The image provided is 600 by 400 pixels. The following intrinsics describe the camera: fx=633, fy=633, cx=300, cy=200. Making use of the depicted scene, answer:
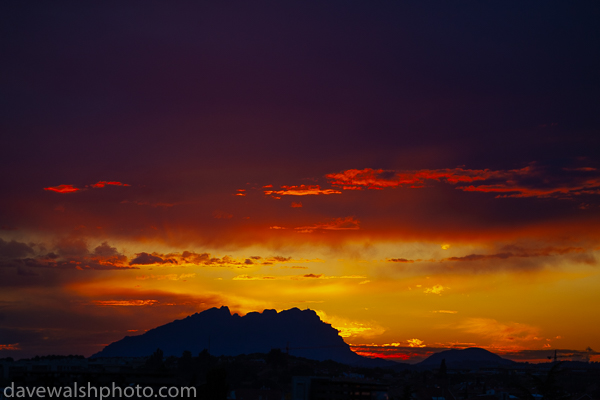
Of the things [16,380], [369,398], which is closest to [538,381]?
[369,398]

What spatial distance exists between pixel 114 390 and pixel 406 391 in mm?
34643

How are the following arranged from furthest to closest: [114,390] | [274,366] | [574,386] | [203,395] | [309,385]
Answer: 1. [274,366]
2. [574,386]
3. [309,385]
4. [203,395]
5. [114,390]

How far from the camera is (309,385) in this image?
65.1 metres

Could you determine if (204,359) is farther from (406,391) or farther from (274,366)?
(406,391)

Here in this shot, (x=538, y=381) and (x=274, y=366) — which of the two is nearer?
(x=538, y=381)

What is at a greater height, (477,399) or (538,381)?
(538,381)

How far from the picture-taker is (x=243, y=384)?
6156 inches

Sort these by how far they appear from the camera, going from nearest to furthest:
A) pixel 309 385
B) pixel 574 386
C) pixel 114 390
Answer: pixel 114 390 → pixel 309 385 → pixel 574 386

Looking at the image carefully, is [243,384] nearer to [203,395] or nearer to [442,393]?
[442,393]

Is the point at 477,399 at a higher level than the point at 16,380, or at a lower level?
lower

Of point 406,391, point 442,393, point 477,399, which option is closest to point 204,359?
point 442,393

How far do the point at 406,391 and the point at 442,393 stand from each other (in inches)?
2876

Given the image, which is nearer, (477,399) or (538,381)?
(538,381)

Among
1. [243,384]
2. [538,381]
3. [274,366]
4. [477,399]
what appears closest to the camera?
[538,381]
